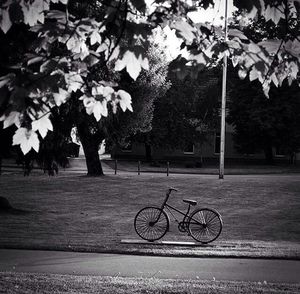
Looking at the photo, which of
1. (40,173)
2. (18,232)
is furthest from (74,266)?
(40,173)

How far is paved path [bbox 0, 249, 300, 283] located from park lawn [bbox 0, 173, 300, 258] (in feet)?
2.15

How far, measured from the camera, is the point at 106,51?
3.89 meters

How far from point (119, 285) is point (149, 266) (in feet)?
6.84

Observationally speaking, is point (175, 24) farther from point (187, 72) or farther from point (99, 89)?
point (99, 89)

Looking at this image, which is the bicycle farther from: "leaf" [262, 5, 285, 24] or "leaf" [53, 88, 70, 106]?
"leaf" [53, 88, 70, 106]

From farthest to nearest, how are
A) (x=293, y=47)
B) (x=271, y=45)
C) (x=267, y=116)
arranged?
1. (x=267, y=116)
2. (x=293, y=47)
3. (x=271, y=45)

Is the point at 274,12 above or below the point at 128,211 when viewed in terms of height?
above

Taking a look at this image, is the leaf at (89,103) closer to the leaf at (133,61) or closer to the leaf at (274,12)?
the leaf at (133,61)

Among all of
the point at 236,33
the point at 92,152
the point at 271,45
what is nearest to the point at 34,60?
the point at 236,33

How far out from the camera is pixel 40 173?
33.4 m

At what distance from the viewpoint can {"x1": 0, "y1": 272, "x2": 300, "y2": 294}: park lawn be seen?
24.2 ft

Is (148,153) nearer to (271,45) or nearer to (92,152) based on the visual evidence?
(92,152)

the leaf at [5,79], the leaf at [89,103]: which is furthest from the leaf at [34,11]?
the leaf at [89,103]

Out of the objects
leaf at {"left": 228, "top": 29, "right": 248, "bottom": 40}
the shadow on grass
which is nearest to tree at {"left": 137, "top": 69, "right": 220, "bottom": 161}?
the shadow on grass
